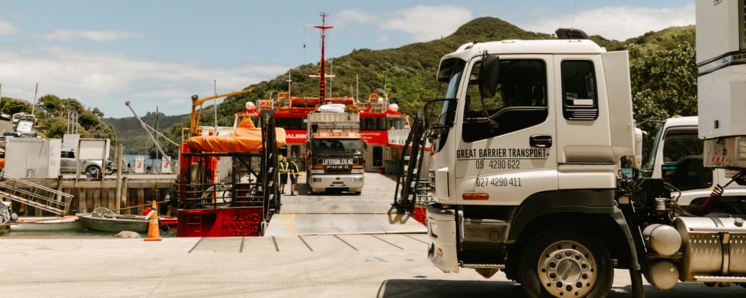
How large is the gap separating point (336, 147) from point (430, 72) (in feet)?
351

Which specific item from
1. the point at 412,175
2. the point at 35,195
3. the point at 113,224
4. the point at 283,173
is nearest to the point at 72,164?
the point at 35,195

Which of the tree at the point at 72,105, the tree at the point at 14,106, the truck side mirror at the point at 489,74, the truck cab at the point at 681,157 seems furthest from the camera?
the tree at the point at 72,105

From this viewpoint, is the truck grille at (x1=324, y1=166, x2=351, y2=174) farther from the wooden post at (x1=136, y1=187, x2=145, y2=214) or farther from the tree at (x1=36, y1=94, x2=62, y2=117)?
the tree at (x1=36, y1=94, x2=62, y2=117)

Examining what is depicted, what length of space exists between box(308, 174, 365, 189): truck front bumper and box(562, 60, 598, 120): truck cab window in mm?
16619

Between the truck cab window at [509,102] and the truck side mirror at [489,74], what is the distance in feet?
0.89

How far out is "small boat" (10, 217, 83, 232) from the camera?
21.6 meters

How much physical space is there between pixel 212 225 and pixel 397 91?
97716mm

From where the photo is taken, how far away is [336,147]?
2208 cm

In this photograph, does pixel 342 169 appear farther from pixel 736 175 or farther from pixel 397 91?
pixel 397 91

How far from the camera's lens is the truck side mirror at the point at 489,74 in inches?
218

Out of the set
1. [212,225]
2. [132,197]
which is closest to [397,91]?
[132,197]

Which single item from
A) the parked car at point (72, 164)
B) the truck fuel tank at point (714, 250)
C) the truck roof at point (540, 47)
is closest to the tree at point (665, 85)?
the truck fuel tank at point (714, 250)

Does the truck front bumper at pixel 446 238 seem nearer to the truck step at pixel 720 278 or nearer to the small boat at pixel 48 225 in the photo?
the truck step at pixel 720 278

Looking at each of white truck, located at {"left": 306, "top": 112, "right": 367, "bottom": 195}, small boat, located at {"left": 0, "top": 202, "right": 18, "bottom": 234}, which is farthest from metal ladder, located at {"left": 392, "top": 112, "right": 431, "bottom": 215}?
small boat, located at {"left": 0, "top": 202, "right": 18, "bottom": 234}
